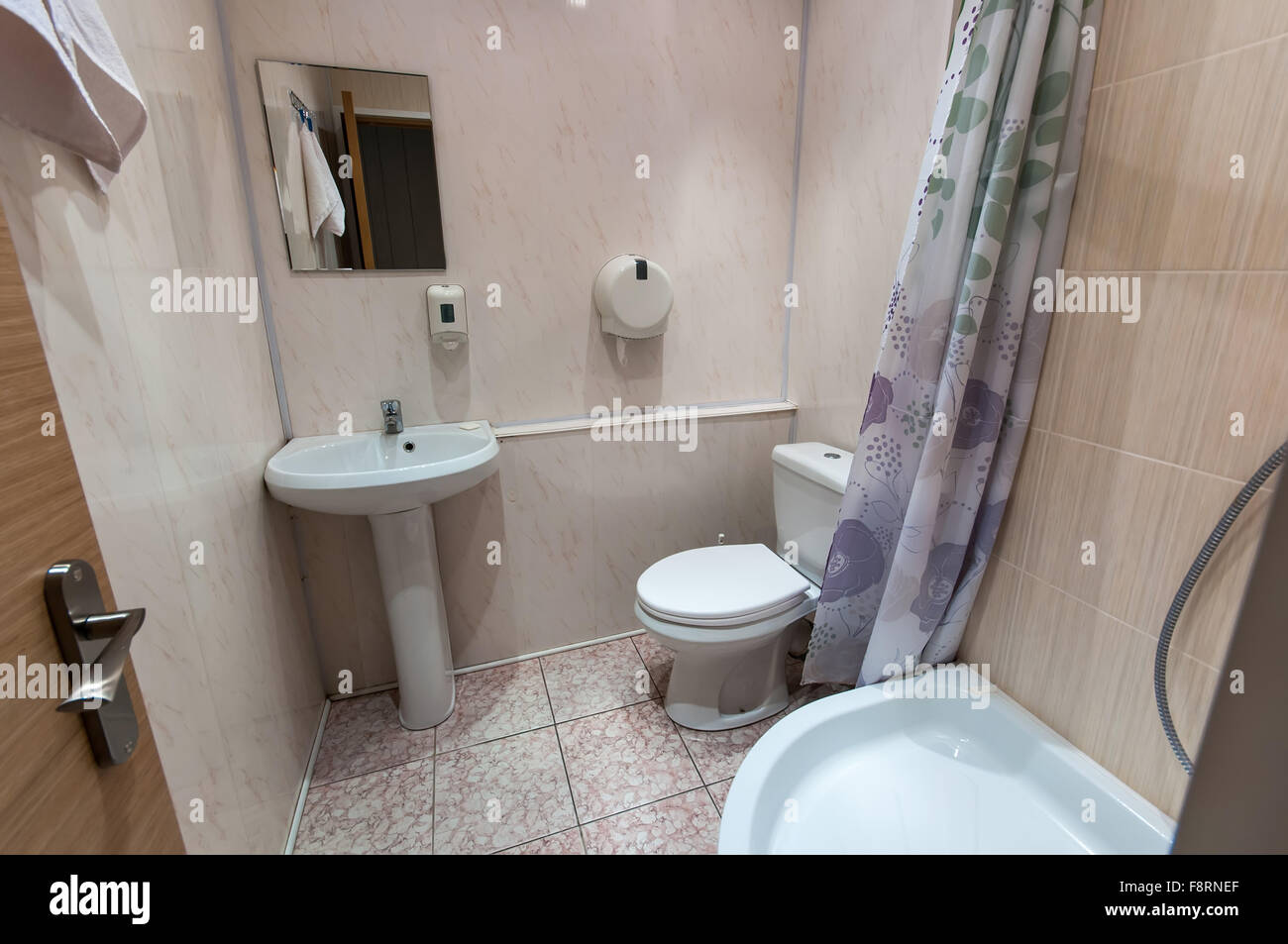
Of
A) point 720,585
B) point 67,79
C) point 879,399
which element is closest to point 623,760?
point 720,585

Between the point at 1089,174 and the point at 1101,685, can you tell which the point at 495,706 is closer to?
the point at 1101,685

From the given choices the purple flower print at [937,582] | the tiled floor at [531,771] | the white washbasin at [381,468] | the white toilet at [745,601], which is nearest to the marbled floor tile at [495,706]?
the tiled floor at [531,771]

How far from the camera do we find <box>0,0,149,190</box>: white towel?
22.3 inches

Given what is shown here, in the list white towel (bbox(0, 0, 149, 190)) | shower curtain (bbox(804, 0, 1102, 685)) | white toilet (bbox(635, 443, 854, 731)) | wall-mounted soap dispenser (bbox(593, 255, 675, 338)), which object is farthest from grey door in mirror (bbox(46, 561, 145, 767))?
wall-mounted soap dispenser (bbox(593, 255, 675, 338))

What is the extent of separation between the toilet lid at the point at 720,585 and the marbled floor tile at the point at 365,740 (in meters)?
0.85

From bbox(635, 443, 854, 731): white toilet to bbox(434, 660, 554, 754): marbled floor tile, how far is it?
45cm

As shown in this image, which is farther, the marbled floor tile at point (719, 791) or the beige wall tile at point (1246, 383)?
the marbled floor tile at point (719, 791)

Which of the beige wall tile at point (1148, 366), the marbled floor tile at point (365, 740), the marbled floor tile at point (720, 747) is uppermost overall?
the beige wall tile at point (1148, 366)

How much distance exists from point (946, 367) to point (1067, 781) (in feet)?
2.75

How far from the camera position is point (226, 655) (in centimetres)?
118

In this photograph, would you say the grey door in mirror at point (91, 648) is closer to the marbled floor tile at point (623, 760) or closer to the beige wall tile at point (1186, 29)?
the marbled floor tile at point (623, 760)

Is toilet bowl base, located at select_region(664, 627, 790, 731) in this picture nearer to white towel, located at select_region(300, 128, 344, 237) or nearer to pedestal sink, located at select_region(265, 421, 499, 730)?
pedestal sink, located at select_region(265, 421, 499, 730)

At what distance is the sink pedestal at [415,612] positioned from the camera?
164 cm
